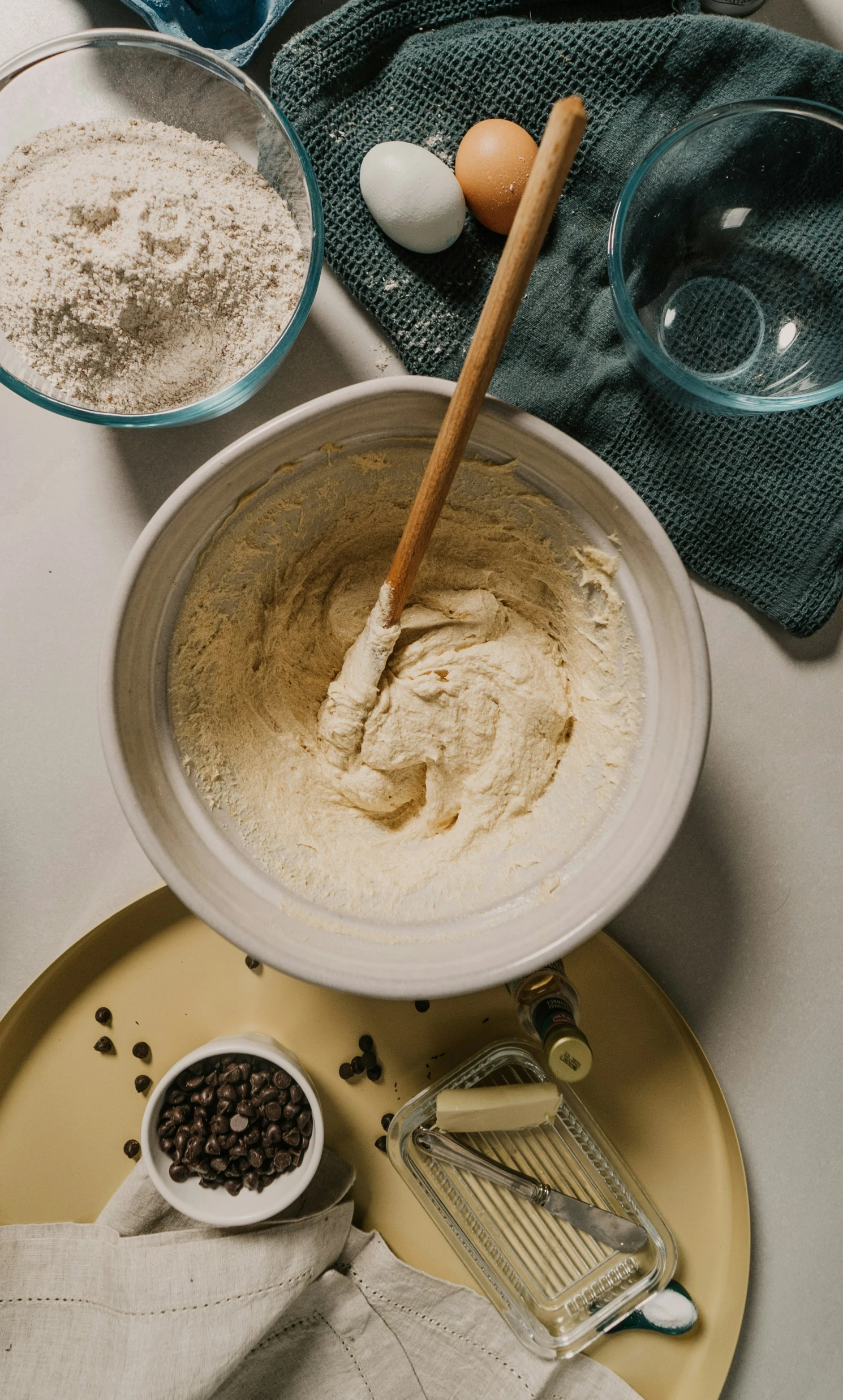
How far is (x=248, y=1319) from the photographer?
43.2 inches

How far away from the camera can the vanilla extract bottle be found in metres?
1.07

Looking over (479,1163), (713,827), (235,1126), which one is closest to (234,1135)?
(235,1126)

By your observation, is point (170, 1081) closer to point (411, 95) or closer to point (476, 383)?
point (476, 383)

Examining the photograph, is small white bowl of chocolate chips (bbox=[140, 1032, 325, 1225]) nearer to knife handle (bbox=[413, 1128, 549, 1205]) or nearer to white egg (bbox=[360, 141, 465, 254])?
knife handle (bbox=[413, 1128, 549, 1205])

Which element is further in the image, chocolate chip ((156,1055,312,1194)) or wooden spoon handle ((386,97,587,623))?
chocolate chip ((156,1055,312,1194))

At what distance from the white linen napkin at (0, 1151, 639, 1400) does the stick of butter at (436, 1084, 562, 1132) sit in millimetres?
174

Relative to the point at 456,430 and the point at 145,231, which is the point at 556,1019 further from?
the point at 145,231

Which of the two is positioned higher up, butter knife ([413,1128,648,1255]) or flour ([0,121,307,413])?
flour ([0,121,307,413])

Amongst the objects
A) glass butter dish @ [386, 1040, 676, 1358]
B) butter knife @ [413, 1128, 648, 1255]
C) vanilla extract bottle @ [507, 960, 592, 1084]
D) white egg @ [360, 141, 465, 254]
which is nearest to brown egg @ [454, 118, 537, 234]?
white egg @ [360, 141, 465, 254]

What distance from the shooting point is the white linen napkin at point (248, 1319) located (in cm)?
110

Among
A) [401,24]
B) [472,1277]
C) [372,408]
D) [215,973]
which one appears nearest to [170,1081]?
[215,973]

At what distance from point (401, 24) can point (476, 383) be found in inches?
25.7

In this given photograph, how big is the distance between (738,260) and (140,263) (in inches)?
31.5

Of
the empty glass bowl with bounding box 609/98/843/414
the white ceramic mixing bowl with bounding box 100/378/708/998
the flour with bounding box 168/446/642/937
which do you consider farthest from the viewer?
the empty glass bowl with bounding box 609/98/843/414
